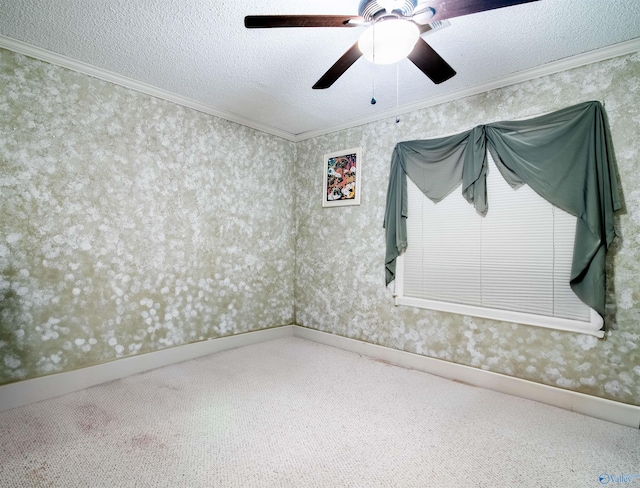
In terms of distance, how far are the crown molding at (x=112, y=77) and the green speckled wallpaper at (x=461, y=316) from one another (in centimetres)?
108

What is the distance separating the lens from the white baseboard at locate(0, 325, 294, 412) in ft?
7.29

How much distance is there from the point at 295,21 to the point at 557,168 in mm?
2145

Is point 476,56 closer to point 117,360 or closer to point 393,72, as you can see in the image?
point 393,72

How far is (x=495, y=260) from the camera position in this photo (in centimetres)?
266

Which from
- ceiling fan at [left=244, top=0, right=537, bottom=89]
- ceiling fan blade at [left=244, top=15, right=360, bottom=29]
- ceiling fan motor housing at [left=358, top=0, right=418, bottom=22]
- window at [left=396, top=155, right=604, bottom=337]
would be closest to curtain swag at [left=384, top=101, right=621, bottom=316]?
window at [left=396, top=155, right=604, bottom=337]

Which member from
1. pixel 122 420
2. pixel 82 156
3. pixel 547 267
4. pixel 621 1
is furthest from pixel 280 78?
pixel 122 420

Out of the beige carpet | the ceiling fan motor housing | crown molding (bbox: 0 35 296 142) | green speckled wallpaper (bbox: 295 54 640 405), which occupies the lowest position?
the beige carpet

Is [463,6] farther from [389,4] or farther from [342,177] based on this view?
[342,177]

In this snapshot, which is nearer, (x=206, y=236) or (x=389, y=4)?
(x=389, y=4)

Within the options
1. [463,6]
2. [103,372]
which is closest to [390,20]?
[463,6]

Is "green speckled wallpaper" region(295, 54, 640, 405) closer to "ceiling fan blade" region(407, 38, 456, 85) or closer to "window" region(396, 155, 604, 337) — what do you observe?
"window" region(396, 155, 604, 337)

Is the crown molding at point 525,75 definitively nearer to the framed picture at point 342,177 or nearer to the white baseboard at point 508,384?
the framed picture at point 342,177

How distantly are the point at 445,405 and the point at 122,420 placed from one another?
2.22 m

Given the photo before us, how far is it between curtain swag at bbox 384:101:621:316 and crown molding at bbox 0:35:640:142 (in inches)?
13.4
